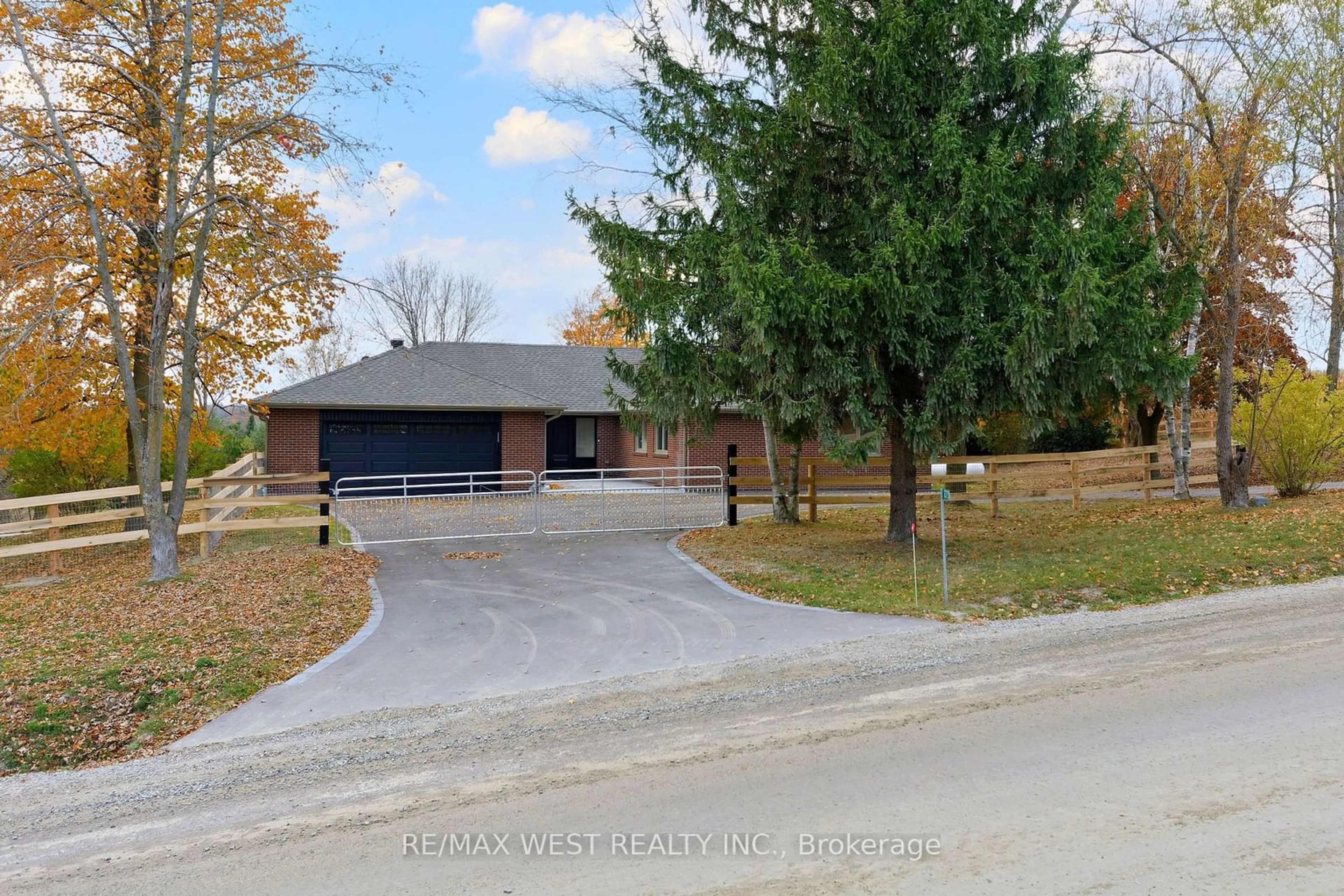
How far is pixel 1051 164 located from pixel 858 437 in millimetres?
4807

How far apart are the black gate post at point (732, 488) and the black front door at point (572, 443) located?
12.4 meters

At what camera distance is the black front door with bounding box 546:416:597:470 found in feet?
89.6

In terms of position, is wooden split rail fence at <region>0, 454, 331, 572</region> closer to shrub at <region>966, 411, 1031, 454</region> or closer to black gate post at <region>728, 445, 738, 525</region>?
black gate post at <region>728, 445, 738, 525</region>

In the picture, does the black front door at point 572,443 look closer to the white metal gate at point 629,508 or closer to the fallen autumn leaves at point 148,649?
the white metal gate at point 629,508

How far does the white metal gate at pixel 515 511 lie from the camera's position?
13781 mm

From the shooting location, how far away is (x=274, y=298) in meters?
12.8

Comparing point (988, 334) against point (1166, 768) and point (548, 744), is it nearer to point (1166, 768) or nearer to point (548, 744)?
point (1166, 768)

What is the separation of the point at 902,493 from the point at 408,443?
595 inches

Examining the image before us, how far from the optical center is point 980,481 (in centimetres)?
1703

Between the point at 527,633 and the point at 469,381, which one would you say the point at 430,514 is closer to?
the point at 527,633

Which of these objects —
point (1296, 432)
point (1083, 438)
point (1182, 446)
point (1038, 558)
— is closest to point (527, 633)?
point (1038, 558)

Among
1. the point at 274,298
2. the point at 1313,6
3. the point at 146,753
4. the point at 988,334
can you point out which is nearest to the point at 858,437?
the point at 988,334

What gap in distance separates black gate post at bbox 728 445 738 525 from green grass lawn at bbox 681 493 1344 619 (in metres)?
0.51

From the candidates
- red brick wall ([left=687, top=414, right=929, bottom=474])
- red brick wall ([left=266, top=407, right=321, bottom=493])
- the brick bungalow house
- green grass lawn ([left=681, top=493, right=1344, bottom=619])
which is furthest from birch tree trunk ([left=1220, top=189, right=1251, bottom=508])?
red brick wall ([left=266, top=407, right=321, bottom=493])
